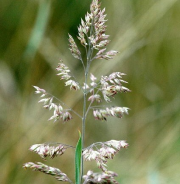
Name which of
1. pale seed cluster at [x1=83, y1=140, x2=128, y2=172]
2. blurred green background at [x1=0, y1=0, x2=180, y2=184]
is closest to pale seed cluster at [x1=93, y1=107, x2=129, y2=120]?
pale seed cluster at [x1=83, y1=140, x2=128, y2=172]

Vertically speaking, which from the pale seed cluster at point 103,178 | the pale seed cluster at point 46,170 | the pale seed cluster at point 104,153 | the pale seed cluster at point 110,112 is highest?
the pale seed cluster at point 110,112

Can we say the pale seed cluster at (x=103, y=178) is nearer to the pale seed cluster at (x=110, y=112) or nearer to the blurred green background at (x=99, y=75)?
the pale seed cluster at (x=110, y=112)

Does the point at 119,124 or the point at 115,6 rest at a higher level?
the point at 115,6

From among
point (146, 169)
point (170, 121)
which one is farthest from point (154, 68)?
point (146, 169)

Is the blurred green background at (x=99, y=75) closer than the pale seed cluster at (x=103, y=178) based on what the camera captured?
No

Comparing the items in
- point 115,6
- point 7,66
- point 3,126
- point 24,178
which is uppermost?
point 115,6

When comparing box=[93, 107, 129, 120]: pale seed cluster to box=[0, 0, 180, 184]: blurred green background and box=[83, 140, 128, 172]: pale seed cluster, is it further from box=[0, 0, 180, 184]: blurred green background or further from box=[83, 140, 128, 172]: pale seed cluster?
box=[0, 0, 180, 184]: blurred green background

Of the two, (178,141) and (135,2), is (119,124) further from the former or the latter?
(135,2)

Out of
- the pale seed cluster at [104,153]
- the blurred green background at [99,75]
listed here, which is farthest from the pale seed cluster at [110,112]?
the blurred green background at [99,75]
